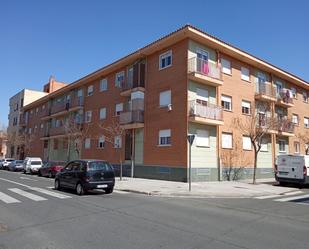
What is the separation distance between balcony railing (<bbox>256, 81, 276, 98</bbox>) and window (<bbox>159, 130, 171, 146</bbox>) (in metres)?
9.96

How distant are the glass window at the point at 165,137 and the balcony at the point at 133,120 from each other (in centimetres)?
244

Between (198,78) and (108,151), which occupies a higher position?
A: (198,78)

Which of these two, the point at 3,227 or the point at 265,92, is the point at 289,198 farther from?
the point at 265,92

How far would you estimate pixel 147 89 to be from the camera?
26.0 metres

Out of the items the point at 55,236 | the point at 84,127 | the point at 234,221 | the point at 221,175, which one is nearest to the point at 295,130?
the point at 221,175

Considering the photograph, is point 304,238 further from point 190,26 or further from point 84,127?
point 84,127

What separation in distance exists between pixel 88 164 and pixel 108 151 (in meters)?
16.1

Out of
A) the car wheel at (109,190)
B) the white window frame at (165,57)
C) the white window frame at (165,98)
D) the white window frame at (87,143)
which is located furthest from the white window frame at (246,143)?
the white window frame at (87,143)

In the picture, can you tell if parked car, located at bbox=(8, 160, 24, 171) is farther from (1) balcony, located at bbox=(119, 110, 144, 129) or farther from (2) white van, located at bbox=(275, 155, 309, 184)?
(2) white van, located at bbox=(275, 155, 309, 184)

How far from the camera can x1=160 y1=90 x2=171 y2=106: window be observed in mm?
23911

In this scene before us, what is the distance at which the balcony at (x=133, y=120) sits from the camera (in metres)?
25.9

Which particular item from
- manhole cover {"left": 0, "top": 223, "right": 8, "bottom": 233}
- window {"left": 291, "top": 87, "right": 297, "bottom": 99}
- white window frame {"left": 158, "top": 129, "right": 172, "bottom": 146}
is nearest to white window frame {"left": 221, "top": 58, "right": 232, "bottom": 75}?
white window frame {"left": 158, "top": 129, "right": 172, "bottom": 146}

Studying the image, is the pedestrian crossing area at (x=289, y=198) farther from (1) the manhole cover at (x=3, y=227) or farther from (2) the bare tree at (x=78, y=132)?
(2) the bare tree at (x=78, y=132)

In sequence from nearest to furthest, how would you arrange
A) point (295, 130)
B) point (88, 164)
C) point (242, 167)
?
point (88, 164), point (242, 167), point (295, 130)
